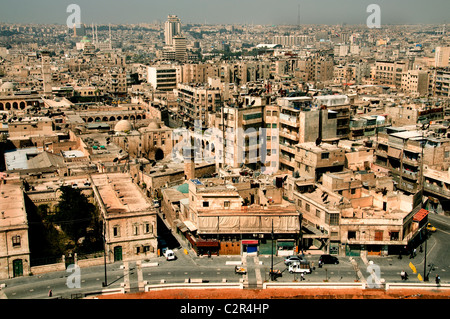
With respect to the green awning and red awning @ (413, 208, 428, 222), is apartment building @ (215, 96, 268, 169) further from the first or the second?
red awning @ (413, 208, 428, 222)

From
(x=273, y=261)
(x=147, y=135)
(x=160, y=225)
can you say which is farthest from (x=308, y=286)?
(x=147, y=135)

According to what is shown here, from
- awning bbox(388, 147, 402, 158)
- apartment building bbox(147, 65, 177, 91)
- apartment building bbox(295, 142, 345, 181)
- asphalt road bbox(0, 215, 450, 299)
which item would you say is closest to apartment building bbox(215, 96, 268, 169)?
apartment building bbox(295, 142, 345, 181)

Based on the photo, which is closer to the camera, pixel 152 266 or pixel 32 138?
pixel 152 266

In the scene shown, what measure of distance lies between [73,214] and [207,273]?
7.14 metres

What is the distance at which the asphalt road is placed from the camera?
18.3m

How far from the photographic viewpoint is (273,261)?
20.6m

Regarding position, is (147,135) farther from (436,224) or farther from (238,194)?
(436,224)

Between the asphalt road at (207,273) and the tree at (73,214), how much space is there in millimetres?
2947

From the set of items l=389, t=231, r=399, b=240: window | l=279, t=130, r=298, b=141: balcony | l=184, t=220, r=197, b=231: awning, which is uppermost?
l=279, t=130, r=298, b=141: balcony

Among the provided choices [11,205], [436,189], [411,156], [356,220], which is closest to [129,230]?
[11,205]

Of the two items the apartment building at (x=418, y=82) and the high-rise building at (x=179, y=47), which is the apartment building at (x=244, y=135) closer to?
the apartment building at (x=418, y=82)

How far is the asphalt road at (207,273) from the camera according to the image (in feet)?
60.1

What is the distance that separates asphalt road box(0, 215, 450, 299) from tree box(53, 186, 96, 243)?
116 inches
